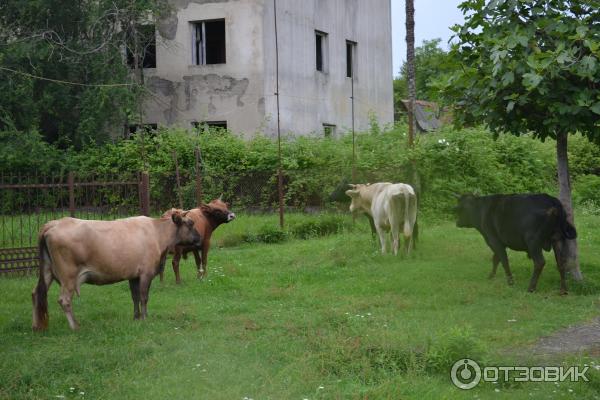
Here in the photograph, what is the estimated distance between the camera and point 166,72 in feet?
84.3

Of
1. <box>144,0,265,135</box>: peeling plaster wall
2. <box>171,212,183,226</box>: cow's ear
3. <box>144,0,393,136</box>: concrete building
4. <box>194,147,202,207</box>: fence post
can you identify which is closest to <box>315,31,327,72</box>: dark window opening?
<box>144,0,393,136</box>: concrete building

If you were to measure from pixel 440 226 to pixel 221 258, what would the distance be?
6.39m

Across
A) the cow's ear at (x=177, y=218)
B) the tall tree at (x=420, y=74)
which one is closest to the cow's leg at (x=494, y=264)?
the cow's ear at (x=177, y=218)

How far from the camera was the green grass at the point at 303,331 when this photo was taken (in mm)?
7000

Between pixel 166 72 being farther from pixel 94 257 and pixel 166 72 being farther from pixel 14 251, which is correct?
pixel 94 257

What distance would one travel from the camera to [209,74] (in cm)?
2522

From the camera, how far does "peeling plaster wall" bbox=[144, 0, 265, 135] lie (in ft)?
80.7

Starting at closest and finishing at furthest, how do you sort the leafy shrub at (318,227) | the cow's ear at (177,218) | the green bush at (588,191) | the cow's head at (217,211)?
1. the cow's ear at (177,218)
2. the cow's head at (217,211)
3. the leafy shrub at (318,227)
4. the green bush at (588,191)

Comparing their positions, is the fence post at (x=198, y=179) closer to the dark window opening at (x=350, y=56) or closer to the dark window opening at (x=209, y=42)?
the dark window opening at (x=209, y=42)

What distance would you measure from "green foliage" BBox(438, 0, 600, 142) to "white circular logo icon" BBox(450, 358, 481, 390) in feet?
13.2

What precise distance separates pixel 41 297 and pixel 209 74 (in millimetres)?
16727

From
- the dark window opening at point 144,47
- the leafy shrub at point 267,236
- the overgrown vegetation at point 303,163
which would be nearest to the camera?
the leafy shrub at point 267,236

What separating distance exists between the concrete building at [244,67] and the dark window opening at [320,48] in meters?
0.04

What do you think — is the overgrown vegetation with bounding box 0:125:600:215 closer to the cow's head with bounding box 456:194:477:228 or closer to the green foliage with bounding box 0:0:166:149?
the green foliage with bounding box 0:0:166:149
